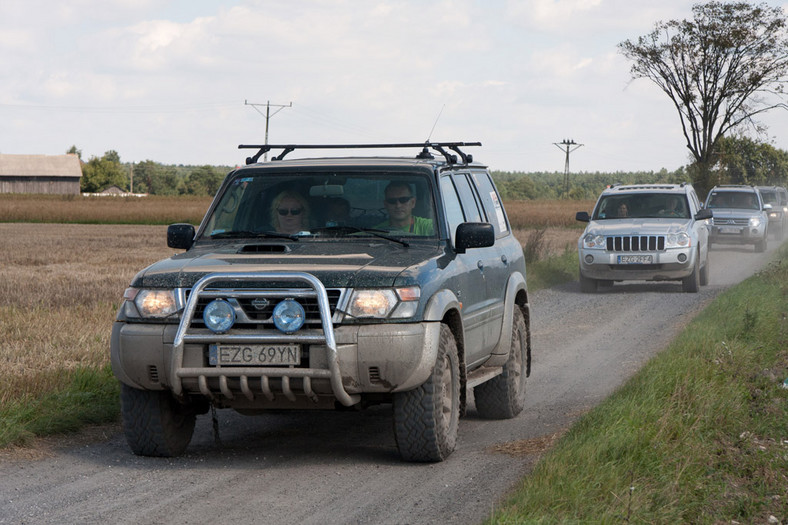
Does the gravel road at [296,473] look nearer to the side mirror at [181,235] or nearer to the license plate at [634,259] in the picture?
the side mirror at [181,235]

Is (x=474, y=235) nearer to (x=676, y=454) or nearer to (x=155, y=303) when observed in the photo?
(x=676, y=454)

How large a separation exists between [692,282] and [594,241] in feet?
5.76

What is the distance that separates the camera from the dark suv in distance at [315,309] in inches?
236

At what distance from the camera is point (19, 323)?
38.4 feet

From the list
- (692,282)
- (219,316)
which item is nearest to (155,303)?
(219,316)

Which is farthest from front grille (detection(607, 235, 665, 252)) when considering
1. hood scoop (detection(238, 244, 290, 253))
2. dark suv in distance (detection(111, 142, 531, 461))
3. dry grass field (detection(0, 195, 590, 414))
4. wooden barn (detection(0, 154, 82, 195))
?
wooden barn (detection(0, 154, 82, 195))

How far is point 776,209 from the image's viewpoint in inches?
1420

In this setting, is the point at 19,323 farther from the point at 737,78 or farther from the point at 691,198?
the point at 737,78

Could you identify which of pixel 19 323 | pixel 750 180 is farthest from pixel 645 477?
pixel 750 180

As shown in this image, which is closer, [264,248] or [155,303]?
[155,303]

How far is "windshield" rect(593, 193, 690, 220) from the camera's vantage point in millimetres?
18922

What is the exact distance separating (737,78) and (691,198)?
28.5 meters

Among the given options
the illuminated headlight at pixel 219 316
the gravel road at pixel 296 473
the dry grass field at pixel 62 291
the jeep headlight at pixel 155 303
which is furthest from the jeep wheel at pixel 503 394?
the dry grass field at pixel 62 291

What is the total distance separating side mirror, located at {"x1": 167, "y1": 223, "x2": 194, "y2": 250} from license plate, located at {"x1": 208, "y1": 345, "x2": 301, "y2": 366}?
1477mm
